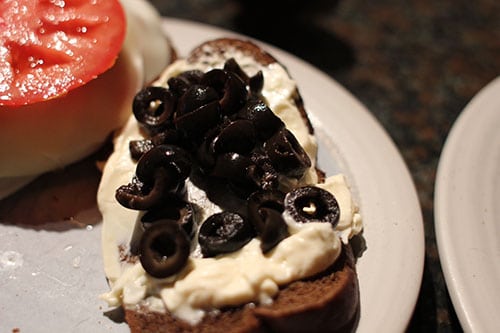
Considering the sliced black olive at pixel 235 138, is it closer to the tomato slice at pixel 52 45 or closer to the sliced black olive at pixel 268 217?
the sliced black olive at pixel 268 217

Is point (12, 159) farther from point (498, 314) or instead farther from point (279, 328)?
point (498, 314)

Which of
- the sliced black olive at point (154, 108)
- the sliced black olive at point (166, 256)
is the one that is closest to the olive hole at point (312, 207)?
the sliced black olive at point (166, 256)

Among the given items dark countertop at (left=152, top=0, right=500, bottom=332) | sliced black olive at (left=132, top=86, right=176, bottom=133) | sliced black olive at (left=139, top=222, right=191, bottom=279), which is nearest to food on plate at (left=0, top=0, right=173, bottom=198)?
sliced black olive at (left=132, top=86, right=176, bottom=133)

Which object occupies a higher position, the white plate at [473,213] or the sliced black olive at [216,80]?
the sliced black olive at [216,80]

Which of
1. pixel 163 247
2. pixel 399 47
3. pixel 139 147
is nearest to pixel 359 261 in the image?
pixel 163 247

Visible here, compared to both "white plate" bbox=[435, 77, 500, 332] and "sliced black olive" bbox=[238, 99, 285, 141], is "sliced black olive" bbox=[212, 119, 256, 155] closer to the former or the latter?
"sliced black olive" bbox=[238, 99, 285, 141]

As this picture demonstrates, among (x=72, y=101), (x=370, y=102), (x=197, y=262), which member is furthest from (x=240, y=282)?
(x=370, y=102)
